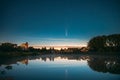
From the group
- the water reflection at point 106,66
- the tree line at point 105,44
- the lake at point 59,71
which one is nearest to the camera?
the lake at point 59,71

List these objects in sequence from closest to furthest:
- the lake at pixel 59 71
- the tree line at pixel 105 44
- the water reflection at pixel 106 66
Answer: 1. the lake at pixel 59 71
2. the water reflection at pixel 106 66
3. the tree line at pixel 105 44

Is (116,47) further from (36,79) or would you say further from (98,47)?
(36,79)

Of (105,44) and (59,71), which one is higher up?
(105,44)

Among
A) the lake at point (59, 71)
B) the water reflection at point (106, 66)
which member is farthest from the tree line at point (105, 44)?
the lake at point (59, 71)

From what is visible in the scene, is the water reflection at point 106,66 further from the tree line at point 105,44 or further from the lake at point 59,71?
the tree line at point 105,44

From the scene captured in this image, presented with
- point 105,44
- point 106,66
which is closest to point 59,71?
point 106,66

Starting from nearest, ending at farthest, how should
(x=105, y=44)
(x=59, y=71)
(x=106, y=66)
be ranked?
(x=59, y=71), (x=106, y=66), (x=105, y=44)

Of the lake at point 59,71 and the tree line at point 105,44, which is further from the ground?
the tree line at point 105,44

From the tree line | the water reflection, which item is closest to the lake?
the water reflection

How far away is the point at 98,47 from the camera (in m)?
Result: 111

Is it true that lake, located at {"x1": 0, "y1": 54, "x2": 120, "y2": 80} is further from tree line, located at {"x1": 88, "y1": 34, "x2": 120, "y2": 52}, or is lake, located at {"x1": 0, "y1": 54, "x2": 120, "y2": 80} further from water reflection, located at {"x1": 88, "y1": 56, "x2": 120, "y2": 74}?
tree line, located at {"x1": 88, "y1": 34, "x2": 120, "y2": 52}

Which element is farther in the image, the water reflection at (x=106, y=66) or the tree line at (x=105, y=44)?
the tree line at (x=105, y=44)

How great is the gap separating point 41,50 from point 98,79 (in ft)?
377

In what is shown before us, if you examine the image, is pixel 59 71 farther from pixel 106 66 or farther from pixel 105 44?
pixel 105 44
